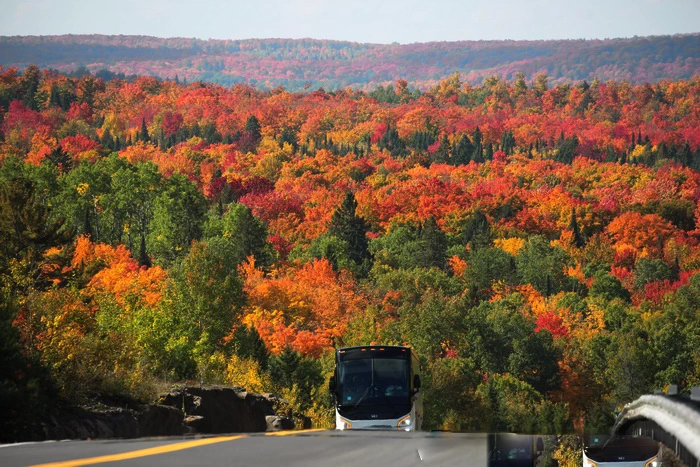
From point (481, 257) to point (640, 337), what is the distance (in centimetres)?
5189

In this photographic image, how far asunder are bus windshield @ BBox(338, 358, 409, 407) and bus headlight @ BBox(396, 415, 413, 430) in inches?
22.9

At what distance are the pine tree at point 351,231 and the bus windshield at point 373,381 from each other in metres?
149

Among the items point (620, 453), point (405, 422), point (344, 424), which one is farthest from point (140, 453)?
point (405, 422)

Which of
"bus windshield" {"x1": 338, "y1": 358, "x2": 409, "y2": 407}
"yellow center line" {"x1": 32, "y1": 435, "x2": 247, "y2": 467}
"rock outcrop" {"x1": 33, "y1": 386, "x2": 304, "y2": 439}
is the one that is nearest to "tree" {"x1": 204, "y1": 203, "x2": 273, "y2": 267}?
"rock outcrop" {"x1": 33, "y1": 386, "x2": 304, "y2": 439}

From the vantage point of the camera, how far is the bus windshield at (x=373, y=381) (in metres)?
30.8

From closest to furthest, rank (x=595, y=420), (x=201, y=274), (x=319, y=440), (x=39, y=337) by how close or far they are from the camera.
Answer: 1. (x=319, y=440)
2. (x=39, y=337)
3. (x=201, y=274)
4. (x=595, y=420)

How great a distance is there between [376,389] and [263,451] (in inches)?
940

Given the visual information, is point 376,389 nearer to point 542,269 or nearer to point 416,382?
point 416,382

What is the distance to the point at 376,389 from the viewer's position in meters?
30.9

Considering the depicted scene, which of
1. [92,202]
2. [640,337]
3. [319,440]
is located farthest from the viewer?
[92,202]

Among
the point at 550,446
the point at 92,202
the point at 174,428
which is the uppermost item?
the point at 550,446

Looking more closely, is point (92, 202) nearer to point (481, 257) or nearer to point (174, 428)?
point (481, 257)

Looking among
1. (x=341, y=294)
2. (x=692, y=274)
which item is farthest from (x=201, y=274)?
(x=692, y=274)

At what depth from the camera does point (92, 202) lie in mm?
166750
